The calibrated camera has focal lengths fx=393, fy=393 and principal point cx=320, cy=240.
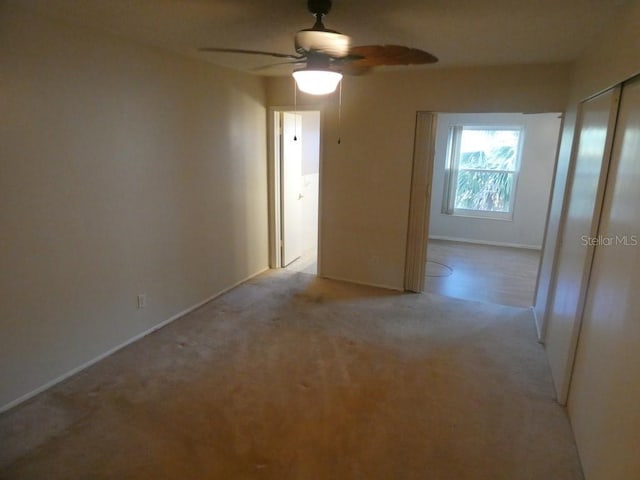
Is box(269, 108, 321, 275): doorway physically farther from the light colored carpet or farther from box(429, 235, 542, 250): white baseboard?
box(429, 235, 542, 250): white baseboard

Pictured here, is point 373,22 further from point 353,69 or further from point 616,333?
point 616,333

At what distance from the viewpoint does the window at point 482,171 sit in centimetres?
634

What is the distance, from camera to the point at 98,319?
2.85m

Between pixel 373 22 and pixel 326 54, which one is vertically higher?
pixel 373 22

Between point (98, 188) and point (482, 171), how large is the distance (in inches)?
227

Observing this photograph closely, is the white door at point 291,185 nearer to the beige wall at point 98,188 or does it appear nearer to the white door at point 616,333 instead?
the beige wall at point 98,188

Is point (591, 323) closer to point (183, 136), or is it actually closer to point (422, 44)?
point (422, 44)

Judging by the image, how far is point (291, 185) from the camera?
500 cm

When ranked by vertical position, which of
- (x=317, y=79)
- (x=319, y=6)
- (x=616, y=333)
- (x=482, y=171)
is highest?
(x=319, y=6)

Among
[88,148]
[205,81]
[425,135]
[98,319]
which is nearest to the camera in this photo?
[88,148]

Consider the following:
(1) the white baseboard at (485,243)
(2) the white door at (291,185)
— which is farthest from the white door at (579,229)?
(1) the white baseboard at (485,243)

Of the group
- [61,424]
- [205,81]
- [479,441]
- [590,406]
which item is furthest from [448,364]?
[205,81]

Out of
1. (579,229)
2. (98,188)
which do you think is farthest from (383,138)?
(98,188)

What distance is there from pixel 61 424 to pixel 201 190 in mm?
2125
